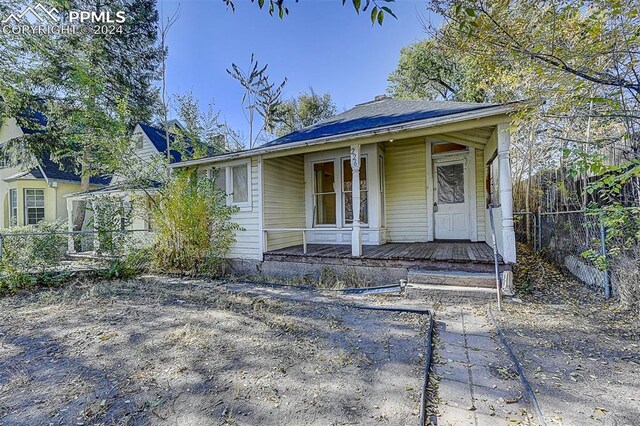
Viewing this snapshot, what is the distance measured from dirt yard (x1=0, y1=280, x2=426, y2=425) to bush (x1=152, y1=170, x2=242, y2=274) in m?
2.42

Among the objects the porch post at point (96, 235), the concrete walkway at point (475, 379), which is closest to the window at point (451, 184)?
the concrete walkway at point (475, 379)

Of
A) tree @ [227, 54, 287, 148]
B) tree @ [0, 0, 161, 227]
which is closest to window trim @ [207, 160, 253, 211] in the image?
tree @ [0, 0, 161, 227]

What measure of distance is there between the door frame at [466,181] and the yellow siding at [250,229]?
3.96 m

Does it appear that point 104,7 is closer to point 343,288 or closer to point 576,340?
point 343,288

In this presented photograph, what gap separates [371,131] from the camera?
5336 mm

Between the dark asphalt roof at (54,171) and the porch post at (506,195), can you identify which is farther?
the dark asphalt roof at (54,171)

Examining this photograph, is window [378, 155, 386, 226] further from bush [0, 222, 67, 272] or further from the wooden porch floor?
bush [0, 222, 67, 272]

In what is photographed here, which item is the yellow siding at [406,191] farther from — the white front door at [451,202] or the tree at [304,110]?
the tree at [304,110]

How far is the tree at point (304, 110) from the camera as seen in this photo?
1988 centimetres

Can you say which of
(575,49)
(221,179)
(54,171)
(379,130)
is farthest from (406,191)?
(54,171)

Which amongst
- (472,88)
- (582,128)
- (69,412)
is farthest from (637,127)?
(472,88)

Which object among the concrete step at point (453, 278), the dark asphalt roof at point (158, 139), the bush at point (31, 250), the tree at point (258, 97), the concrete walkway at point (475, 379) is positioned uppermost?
the tree at point (258, 97)

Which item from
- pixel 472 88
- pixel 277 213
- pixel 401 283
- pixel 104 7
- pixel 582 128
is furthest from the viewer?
pixel 472 88

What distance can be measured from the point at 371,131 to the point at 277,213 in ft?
9.96
